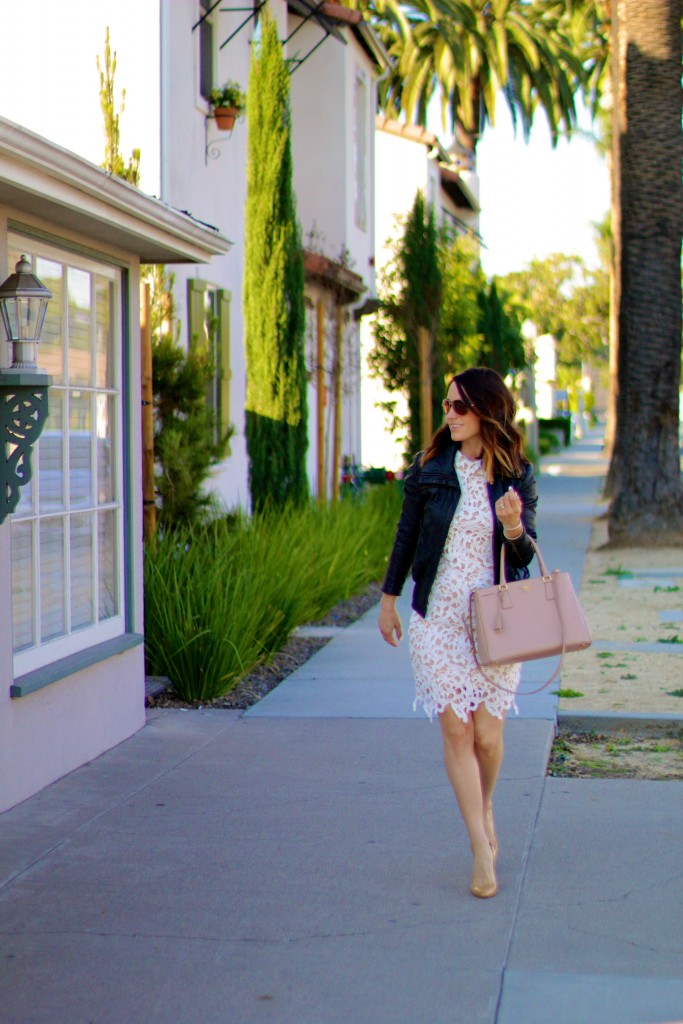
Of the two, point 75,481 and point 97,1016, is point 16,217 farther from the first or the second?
point 97,1016

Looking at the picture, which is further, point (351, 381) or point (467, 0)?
point (467, 0)

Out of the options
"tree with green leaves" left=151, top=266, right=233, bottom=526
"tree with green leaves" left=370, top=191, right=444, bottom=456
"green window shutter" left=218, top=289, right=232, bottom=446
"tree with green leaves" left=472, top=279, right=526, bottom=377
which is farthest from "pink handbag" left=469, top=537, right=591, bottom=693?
"tree with green leaves" left=472, top=279, right=526, bottom=377

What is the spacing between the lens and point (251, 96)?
1355 cm

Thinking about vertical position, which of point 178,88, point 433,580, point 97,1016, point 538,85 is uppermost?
point 538,85

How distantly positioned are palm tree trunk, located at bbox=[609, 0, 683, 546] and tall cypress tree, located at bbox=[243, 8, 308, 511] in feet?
16.4

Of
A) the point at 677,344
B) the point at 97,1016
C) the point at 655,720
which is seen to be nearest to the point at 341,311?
the point at 677,344

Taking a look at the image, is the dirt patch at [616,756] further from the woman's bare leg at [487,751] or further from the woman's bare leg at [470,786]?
the woman's bare leg at [470,786]

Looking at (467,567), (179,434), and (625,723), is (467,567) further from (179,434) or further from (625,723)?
(179,434)

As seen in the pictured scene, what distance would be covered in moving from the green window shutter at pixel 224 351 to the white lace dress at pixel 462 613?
8.99 metres

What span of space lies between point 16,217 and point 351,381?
46.1 ft

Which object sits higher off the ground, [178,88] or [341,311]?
[178,88]

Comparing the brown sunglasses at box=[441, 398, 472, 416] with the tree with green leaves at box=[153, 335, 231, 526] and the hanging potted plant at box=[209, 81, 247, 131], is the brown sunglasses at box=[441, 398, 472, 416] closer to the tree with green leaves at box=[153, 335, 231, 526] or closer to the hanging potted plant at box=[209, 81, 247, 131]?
the tree with green leaves at box=[153, 335, 231, 526]

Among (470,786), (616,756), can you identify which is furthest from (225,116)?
(470,786)

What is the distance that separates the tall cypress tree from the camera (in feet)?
44.5
